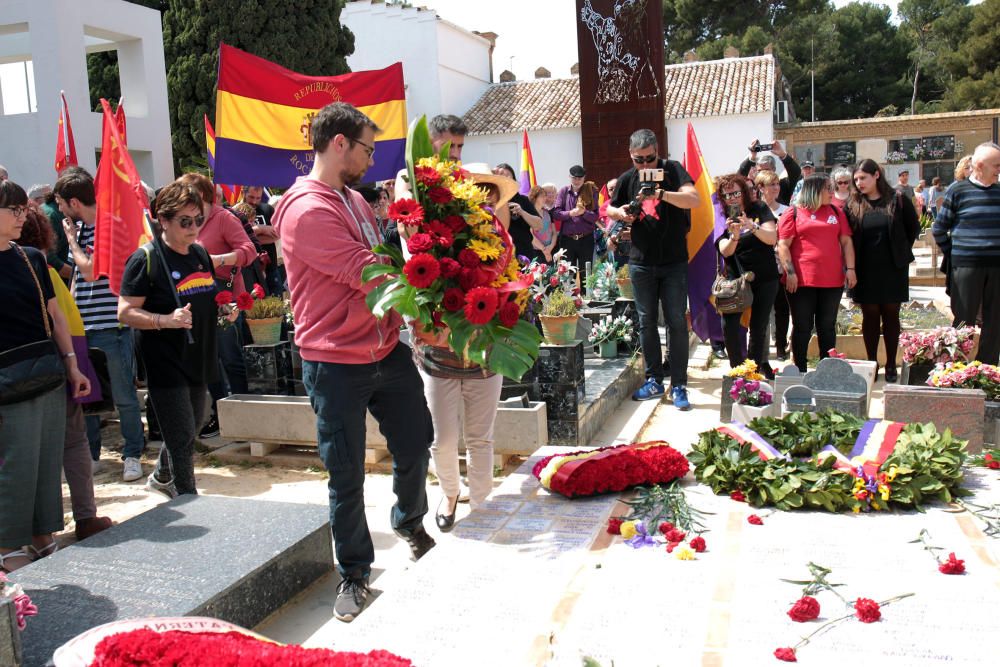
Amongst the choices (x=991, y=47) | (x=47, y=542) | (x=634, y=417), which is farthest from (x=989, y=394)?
(x=991, y=47)

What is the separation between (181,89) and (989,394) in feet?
68.9

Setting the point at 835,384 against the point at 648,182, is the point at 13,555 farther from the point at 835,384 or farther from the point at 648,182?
the point at 835,384

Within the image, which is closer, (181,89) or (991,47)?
(181,89)

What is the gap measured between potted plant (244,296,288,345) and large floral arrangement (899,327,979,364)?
454 cm

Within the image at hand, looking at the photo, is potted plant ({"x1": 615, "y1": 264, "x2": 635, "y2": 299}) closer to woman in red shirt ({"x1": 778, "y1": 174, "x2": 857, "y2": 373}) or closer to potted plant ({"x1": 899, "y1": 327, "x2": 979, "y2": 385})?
woman in red shirt ({"x1": 778, "y1": 174, "x2": 857, "y2": 373})

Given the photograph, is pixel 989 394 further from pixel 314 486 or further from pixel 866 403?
pixel 314 486

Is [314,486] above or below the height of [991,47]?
below

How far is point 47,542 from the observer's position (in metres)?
4.07

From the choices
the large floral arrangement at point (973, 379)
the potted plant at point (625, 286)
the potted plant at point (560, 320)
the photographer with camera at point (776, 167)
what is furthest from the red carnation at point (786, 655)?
the potted plant at point (625, 286)

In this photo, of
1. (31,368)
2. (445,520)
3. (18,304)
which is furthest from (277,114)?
(445,520)

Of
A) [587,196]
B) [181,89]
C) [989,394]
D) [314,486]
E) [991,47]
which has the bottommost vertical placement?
[314,486]

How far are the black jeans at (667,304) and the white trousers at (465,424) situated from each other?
2.68 m

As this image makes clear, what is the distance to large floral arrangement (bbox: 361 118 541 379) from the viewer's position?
3127mm

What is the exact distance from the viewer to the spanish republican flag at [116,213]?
5.12m
